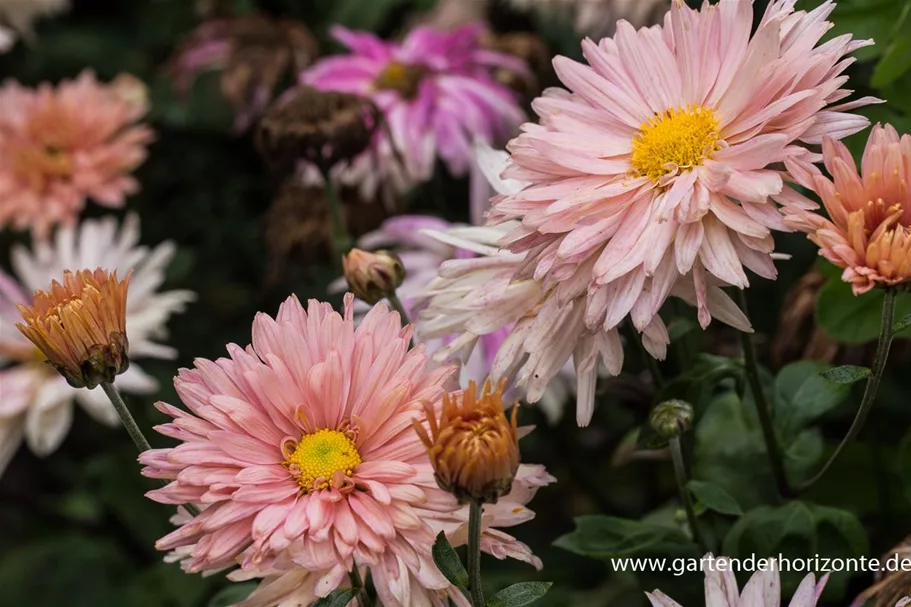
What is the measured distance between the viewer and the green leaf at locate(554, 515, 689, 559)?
18.6 inches

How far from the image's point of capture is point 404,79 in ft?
2.68

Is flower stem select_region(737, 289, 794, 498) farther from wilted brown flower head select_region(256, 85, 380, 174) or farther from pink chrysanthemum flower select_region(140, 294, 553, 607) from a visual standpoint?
wilted brown flower head select_region(256, 85, 380, 174)

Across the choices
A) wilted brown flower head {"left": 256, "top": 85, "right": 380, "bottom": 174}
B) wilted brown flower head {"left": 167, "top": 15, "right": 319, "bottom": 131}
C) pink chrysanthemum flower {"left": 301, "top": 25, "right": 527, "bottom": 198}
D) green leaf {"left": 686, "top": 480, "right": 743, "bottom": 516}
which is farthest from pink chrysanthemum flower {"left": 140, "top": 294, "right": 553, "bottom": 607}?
wilted brown flower head {"left": 167, "top": 15, "right": 319, "bottom": 131}

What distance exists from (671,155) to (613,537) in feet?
0.64

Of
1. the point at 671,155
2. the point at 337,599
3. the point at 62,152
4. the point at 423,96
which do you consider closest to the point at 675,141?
the point at 671,155

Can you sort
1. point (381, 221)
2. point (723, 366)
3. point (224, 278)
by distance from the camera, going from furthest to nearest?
1. point (224, 278)
2. point (381, 221)
3. point (723, 366)

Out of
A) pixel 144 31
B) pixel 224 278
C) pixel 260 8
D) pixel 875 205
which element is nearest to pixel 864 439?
pixel 875 205

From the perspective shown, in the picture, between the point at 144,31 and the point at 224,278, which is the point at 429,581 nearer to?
the point at 224,278

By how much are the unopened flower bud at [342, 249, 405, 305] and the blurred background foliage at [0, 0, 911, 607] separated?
13 cm

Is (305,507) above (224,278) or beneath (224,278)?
above

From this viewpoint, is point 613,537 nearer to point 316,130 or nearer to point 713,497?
point 713,497

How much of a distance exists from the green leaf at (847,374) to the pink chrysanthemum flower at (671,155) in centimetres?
5

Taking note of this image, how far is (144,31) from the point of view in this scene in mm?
1175

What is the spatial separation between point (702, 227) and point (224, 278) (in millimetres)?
725
